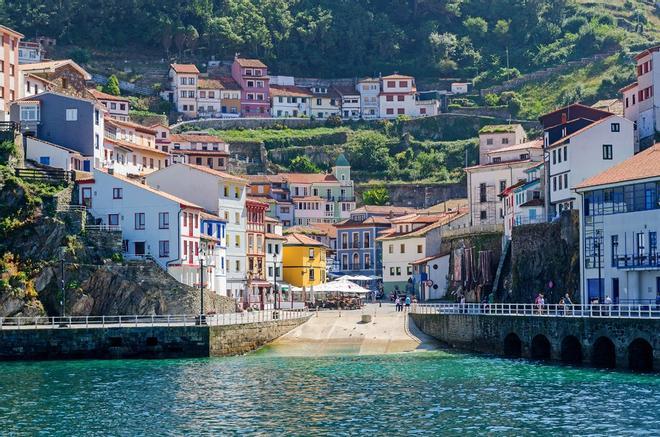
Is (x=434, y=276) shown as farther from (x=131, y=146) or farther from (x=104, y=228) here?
(x=104, y=228)

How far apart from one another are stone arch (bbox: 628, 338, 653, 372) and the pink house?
4509 inches

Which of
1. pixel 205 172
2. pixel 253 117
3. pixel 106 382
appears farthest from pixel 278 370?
pixel 253 117

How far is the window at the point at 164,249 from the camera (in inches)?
3839

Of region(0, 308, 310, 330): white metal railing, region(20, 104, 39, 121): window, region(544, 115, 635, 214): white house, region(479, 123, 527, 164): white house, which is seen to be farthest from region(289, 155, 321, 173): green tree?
region(544, 115, 635, 214): white house

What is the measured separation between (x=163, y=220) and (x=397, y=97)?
89.3 meters

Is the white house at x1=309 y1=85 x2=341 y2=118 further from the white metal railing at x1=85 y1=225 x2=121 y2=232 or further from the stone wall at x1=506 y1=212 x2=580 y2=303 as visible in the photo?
the white metal railing at x1=85 y1=225 x2=121 y2=232

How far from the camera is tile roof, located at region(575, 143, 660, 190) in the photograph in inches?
3016

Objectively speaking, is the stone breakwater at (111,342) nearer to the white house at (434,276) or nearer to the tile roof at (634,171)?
the tile roof at (634,171)

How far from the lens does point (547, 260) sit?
3684 inches

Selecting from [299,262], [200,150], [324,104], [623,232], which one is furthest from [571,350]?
[324,104]

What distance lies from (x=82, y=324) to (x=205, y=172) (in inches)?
982

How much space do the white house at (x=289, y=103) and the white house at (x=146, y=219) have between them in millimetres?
83526

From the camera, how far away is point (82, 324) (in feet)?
287

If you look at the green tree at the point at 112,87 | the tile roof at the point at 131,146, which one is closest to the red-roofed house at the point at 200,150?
the tile roof at the point at 131,146
